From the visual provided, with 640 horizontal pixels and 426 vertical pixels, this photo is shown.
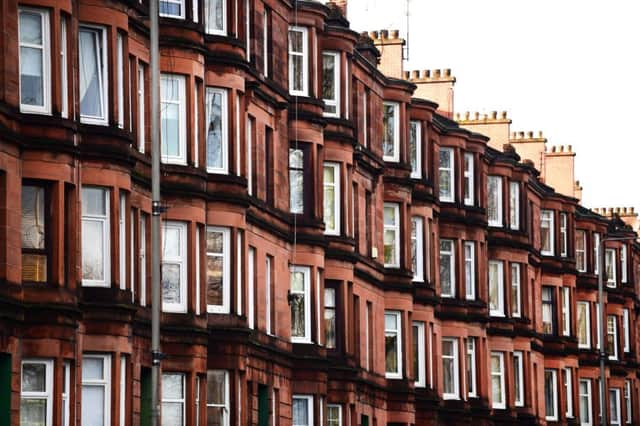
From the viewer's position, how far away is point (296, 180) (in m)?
63.3

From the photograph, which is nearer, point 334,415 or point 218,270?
point 218,270

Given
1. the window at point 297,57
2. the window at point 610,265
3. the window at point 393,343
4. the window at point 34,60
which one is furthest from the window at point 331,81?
the window at point 610,265

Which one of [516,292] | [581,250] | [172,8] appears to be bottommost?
[516,292]

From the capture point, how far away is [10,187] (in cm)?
4419

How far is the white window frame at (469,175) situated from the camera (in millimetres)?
83312

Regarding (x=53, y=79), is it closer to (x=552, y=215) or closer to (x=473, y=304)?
(x=473, y=304)

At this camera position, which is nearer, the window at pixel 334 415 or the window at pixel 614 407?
the window at pixel 334 415

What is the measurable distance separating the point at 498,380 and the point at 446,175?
32.6ft

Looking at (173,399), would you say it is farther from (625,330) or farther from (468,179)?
(625,330)

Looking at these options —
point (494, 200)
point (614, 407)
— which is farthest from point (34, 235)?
point (614, 407)

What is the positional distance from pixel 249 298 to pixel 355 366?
32.2ft

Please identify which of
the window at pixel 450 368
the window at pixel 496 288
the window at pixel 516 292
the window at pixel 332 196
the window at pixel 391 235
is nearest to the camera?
the window at pixel 332 196

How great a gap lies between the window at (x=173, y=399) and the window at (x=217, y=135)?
5968 mm

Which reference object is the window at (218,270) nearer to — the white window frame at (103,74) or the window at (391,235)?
the white window frame at (103,74)
